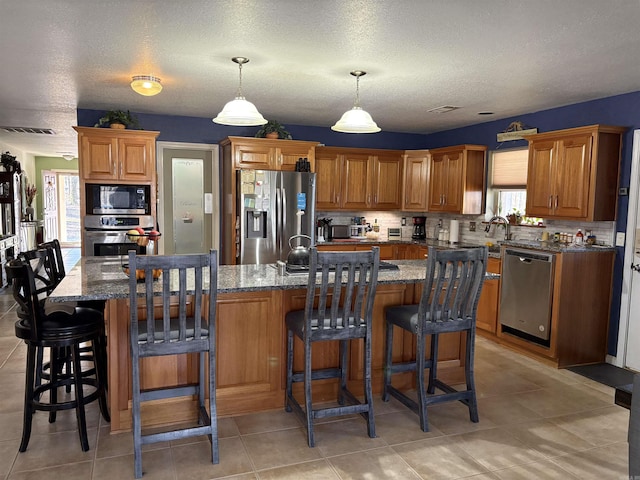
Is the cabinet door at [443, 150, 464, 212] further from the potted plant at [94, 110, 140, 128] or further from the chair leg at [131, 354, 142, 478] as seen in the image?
the chair leg at [131, 354, 142, 478]

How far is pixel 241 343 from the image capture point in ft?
10.6

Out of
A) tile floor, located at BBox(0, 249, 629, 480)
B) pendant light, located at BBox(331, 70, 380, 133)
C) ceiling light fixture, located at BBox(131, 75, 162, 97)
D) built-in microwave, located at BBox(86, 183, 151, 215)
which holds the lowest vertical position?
tile floor, located at BBox(0, 249, 629, 480)

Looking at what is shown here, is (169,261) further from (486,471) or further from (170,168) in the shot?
(170,168)

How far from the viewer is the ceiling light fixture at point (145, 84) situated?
397cm

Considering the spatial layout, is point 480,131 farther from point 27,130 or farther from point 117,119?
point 27,130

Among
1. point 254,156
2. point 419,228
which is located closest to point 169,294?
point 254,156

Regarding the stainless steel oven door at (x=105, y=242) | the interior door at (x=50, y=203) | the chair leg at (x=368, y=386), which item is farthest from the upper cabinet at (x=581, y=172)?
the interior door at (x=50, y=203)

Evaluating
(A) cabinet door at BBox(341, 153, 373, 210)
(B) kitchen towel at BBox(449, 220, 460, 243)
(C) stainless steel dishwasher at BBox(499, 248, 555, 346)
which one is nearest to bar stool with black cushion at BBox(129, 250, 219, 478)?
(C) stainless steel dishwasher at BBox(499, 248, 555, 346)

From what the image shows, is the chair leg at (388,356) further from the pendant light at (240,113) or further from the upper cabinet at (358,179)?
the upper cabinet at (358,179)

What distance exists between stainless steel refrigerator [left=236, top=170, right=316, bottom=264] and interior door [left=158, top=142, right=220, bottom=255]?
824mm

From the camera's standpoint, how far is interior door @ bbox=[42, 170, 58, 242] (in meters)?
12.5

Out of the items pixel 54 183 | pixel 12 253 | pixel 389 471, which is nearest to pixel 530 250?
pixel 389 471

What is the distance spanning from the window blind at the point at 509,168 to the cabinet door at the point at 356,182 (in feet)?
5.28

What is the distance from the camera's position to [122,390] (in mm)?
2982
